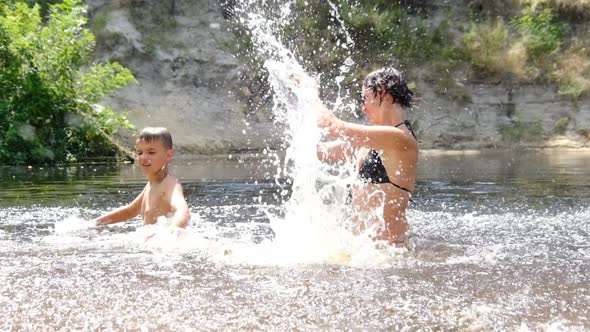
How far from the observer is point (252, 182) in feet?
31.4

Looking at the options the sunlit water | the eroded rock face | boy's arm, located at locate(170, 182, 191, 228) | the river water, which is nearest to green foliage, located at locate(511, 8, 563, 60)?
the eroded rock face

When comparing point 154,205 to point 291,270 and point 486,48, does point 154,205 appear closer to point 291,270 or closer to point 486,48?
point 291,270

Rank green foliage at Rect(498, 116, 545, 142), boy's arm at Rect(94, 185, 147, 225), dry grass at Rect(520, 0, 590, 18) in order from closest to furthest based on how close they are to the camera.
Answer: boy's arm at Rect(94, 185, 147, 225)
green foliage at Rect(498, 116, 545, 142)
dry grass at Rect(520, 0, 590, 18)

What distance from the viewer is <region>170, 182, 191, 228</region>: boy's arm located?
16.4ft

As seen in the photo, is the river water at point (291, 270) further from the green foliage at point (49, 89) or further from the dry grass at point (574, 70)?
the dry grass at point (574, 70)

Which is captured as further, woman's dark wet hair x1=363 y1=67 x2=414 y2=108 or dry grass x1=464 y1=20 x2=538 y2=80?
dry grass x1=464 y1=20 x2=538 y2=80

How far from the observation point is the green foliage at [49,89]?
13727 millimetres

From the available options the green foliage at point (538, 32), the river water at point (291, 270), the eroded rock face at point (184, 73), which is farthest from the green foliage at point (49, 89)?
the green foliage at point (538, 32)

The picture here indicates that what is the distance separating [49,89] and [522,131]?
10827mm

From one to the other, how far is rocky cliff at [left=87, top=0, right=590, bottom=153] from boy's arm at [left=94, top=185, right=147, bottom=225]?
1114 centimetres

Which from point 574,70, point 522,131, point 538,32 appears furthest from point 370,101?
point 538,32

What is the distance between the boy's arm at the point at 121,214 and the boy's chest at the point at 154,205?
0.39 feet

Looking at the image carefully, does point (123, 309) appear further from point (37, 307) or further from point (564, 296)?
point (564, 296)

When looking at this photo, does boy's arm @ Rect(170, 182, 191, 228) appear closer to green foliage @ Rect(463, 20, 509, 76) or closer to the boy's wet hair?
the boy's wet hair
